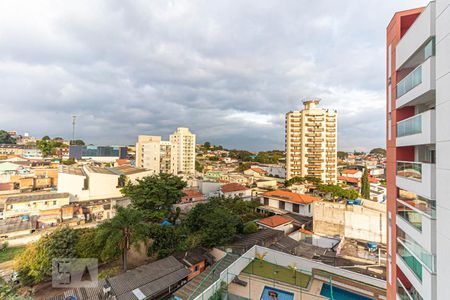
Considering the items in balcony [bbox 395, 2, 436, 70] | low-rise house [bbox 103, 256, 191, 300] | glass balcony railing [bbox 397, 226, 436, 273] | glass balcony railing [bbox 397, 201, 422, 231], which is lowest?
low-rise house [bbox 103, 256, 191, 300]

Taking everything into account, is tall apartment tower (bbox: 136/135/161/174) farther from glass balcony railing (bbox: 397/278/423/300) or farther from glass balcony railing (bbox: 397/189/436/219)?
glass balcony railing (bbox: 397/189/436/219)

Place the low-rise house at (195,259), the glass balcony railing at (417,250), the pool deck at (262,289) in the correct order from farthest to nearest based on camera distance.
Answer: the low-rise house at (195,259) → the pool deck at (262,289) → the glass balcony railing at (417,250)

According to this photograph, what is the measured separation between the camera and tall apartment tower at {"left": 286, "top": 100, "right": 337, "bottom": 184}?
49.0m

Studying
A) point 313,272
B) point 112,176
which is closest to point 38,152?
point 112,176

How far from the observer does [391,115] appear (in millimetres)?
7863

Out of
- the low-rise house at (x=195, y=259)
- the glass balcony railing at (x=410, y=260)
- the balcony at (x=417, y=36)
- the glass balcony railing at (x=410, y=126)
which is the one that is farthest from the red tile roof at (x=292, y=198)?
the balcony at (x=417, y=36)

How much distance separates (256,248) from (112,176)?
26.2 metres

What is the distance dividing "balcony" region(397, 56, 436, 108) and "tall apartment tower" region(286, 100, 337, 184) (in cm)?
4488

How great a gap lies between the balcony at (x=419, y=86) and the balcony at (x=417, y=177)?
192 centimetres

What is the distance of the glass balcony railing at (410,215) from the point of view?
19.9 feet

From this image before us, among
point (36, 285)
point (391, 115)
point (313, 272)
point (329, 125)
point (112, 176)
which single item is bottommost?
point (36, 285)

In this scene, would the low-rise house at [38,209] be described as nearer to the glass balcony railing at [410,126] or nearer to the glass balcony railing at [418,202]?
the glass balcony railing at [418,202]

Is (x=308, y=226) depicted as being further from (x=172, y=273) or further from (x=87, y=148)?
(x=87, y=148)

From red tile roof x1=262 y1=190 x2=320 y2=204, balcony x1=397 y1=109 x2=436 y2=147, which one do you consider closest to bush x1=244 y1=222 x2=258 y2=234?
red tile roof x1=262 y1=190 x2=320 y2=204
